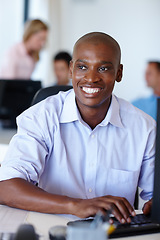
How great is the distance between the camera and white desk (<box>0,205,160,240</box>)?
3.54 ft

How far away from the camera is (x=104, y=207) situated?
44.6 inches

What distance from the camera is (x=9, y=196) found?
1.24 metres

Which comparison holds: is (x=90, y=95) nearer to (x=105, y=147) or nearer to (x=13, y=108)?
(x=105, y=147)

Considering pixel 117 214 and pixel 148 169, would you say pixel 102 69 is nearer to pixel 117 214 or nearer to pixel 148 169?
pixel 148 169

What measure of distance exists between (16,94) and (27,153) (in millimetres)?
1702

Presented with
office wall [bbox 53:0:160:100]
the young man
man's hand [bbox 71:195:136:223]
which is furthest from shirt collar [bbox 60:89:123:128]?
office wall [bbox 53:0:160:100]

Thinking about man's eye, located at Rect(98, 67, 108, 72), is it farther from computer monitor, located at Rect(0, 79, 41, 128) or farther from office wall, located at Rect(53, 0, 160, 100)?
office wall, located at Rect(53, 0, 160, 100)

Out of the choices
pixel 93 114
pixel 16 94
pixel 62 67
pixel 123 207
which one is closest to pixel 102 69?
pixel 93 114

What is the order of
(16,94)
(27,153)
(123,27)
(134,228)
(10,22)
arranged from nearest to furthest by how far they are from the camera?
(134,228), (27,153), (16,94), (10,22), (123,27)

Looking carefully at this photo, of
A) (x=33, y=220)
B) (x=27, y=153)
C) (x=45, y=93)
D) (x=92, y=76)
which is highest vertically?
(x=92, y=76)

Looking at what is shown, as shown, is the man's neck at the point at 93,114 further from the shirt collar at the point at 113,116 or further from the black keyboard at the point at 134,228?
the black keyboard at the point at 134,228

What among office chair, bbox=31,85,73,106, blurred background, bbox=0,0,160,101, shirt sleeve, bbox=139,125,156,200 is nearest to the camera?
shirt sleeve, bbox=139,125,156,200

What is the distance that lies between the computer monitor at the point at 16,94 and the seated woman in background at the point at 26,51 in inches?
46.5

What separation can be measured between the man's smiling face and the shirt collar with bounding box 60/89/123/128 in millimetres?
→ 42
